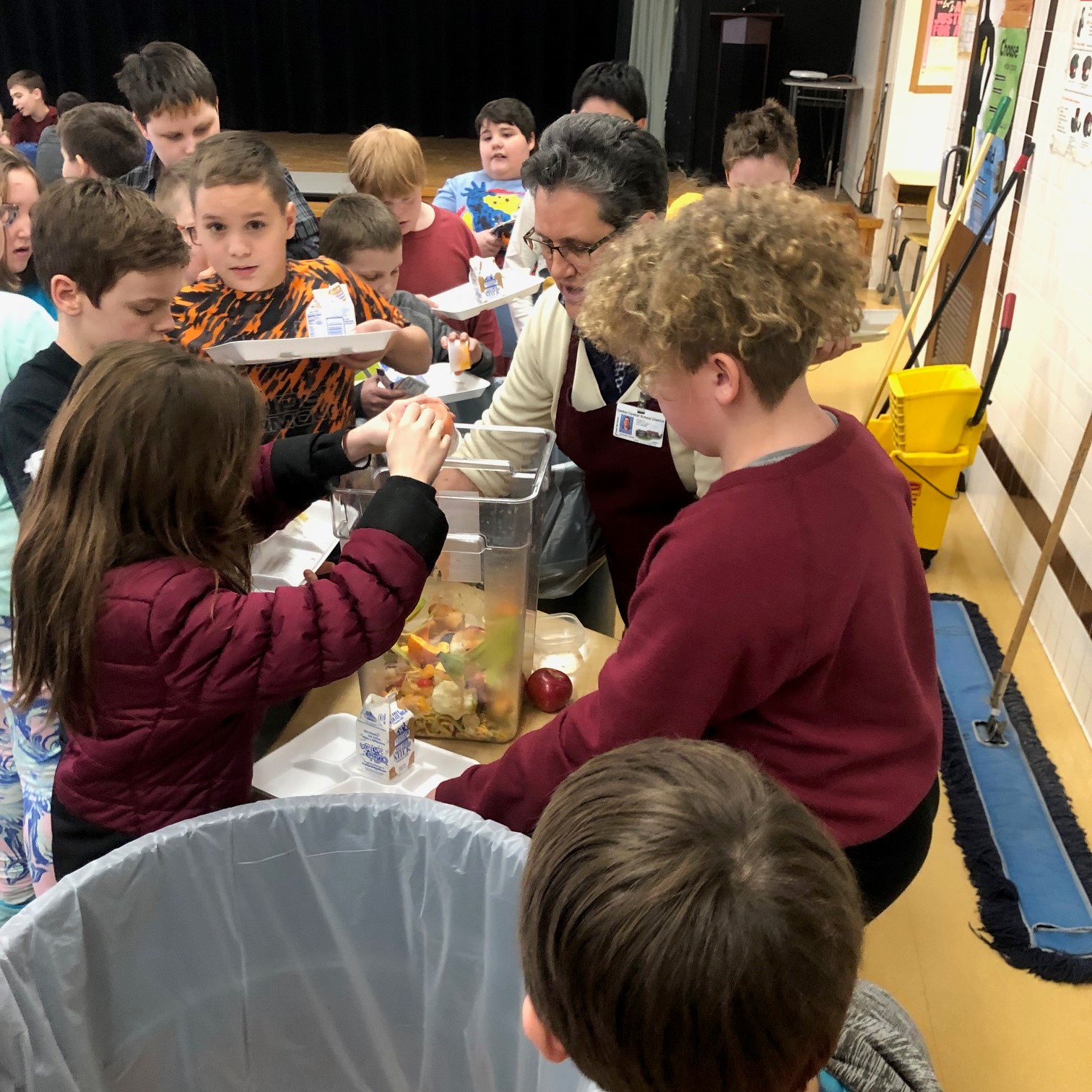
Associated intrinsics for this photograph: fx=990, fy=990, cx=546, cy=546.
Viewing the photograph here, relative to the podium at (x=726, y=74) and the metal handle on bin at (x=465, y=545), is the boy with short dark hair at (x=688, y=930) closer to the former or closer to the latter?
the metal handle on bin at (x=465, y=545)

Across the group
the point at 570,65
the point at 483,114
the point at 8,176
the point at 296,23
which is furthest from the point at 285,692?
the point at 296,23

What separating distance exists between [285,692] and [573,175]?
3.33 feet

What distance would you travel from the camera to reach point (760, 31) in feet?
28.9

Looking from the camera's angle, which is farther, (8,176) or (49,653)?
(8,176)

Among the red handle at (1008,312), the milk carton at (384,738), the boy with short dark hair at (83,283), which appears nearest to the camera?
the milk carton at (384,738)

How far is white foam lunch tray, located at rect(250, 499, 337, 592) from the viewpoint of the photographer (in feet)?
5.44

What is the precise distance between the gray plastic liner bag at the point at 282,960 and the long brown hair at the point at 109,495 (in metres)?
0.24

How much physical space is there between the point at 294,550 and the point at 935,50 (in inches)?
278

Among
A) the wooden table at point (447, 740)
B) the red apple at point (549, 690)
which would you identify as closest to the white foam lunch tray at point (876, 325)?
the wooden table at point (447, 740)

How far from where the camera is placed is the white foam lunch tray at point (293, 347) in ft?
5.52

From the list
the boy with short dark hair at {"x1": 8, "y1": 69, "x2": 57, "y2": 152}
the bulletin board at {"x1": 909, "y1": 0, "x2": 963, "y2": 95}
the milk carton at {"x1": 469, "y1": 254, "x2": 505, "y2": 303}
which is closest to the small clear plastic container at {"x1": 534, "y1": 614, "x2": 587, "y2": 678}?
the milk carton at {"x1": 469, "y1": 254, "x2": 505, "y2": 303}

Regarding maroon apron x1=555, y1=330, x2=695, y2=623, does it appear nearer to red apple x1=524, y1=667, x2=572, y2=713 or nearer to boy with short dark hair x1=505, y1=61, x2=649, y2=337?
red apple x1=524, y1=667, x2=572, y2=713

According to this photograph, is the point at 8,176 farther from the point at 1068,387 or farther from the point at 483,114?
the point at 1068,387

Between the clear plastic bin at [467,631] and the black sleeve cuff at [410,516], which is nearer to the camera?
the black sleeve cuff at [410,516]
